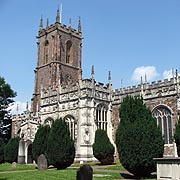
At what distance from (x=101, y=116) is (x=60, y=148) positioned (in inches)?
447

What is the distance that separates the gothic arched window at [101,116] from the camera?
1235 inches

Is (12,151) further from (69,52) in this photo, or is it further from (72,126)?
(69,52)

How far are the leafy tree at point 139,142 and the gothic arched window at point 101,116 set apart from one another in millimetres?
14561

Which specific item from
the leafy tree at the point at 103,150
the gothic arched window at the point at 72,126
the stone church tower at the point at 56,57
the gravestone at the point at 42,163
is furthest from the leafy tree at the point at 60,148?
the stone church tower at the point at 56,57

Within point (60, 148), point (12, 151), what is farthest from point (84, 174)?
point (12, 151)

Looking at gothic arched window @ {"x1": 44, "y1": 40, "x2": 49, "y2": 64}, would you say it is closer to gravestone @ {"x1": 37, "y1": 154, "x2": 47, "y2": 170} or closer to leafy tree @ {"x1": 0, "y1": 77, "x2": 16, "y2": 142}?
leafy tree @ {"x1": 0, "y1": 77, "x2": 16, "y2": 142}

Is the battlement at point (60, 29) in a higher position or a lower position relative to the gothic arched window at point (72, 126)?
higher

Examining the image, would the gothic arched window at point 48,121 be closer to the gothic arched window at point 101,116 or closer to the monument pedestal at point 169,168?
the gothic arched window at point 101,116

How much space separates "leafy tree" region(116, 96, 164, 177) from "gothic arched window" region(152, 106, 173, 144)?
12549 mm

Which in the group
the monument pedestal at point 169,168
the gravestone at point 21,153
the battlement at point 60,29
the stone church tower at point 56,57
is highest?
the battlement at point 60,29

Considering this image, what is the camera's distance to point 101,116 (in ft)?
104

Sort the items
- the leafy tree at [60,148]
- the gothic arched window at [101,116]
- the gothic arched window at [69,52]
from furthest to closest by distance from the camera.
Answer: the gothic arched window at [69,52], the gothic arched window at [101,116], the leafy tree at [60,148]

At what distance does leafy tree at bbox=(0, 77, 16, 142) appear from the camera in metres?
44.8

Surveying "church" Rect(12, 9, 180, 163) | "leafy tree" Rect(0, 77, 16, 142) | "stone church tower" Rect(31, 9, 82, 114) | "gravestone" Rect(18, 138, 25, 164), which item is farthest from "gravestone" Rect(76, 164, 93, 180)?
"leafy tree" Rect(0, 77, 16, 142)
